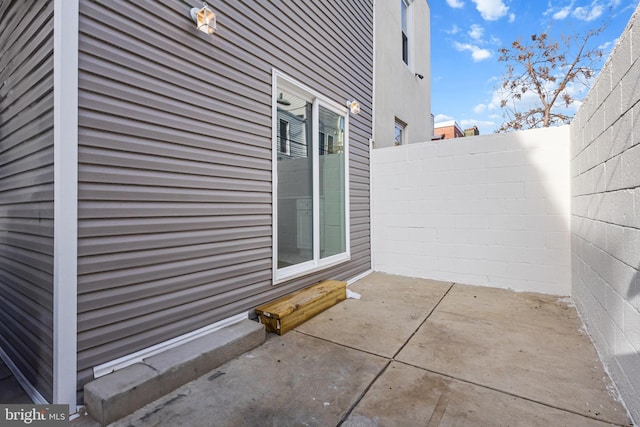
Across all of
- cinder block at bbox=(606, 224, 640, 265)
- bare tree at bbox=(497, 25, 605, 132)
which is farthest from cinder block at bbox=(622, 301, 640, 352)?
bare tree at bbox=(497, 25, 605, 132)

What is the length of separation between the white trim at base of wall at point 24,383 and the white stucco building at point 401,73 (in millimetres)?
4740

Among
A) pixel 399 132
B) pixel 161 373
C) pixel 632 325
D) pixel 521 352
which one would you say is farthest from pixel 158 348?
pixel 399 132

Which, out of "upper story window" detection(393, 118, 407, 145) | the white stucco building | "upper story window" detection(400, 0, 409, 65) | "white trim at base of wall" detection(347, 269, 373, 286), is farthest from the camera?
"upper story window" detection(400, 0, 409, 65)

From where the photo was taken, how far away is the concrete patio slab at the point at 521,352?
177 centimetres

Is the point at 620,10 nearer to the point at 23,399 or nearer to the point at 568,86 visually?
the point at 568,86

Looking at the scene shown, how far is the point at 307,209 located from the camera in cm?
361

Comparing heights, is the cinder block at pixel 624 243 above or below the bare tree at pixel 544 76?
below

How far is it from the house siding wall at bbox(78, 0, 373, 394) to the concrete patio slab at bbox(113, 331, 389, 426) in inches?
17.2

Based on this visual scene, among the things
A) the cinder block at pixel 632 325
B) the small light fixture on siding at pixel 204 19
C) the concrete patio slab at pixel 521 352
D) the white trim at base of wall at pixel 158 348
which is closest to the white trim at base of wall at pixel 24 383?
the white trim at base of wall at pixel 158 348

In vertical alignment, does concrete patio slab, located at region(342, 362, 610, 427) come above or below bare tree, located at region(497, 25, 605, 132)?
below

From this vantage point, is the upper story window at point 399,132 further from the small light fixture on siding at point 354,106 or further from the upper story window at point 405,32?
the small light fixture on siding at point 354,106

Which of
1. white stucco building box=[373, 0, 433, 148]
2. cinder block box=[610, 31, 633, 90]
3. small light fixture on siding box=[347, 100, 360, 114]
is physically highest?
white stucco building box=[373, 0, 433, 148]

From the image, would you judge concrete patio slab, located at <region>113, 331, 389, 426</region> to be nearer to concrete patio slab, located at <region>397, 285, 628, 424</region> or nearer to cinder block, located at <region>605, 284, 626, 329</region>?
concrete patio slab, located at <region>397, 285, 628, 424</region>

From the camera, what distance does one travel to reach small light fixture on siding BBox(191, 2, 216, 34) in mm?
2169
